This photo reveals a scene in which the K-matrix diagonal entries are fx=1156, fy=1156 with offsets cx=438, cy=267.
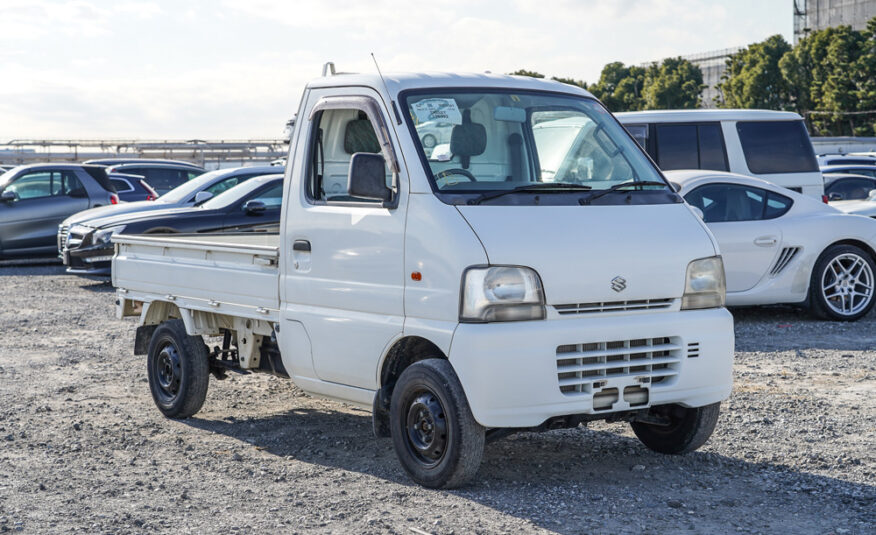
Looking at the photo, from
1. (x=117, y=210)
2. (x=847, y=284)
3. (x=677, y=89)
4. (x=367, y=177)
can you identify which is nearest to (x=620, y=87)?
(x=677, y=89)

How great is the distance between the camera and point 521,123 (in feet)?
20.7

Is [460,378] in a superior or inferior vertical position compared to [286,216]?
inferior

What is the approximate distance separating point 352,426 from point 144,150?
163ft

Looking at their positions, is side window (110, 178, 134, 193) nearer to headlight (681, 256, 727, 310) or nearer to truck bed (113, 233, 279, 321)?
truck bed (113, 233, 279, 321)

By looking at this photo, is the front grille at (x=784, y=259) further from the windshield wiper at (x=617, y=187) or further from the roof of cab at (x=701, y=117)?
the windshield wiper at (x=617, y=187)

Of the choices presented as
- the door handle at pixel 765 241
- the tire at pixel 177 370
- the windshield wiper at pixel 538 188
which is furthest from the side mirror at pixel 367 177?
the door handle at pixel 765 241

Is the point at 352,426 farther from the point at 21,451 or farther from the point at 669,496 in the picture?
the point at 669,496

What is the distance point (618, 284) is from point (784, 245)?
6288mm

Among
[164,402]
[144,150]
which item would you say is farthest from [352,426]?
[144,150]

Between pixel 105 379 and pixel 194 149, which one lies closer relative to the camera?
pixel 105 379

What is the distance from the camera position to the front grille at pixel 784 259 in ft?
37.1

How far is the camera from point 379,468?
20.5 feet

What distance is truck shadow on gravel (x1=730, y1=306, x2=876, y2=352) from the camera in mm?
10188

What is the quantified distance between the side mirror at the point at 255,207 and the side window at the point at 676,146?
16.3 feet
